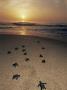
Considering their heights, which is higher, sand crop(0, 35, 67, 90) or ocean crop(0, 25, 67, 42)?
sand crop(0, 35, 67, 90)

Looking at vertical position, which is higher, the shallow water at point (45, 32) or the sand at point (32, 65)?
the sand at point (32, 65)

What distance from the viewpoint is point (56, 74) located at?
5969 mm

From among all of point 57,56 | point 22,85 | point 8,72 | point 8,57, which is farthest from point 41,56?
point 22,85

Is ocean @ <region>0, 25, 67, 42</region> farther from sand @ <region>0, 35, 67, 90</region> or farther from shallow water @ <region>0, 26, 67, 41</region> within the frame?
sand @ <region>0, 35, 67, 90</region>

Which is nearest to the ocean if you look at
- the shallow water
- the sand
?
the shallow water

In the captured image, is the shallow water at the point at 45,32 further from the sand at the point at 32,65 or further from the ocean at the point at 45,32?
the sand at the point at 32,65

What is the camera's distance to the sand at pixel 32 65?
17.6 ft

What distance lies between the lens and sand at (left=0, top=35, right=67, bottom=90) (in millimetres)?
5364

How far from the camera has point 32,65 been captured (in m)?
6.56

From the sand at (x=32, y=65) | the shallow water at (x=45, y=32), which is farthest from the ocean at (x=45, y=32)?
the sand at (x=32, y=65)

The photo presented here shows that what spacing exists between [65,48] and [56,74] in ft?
9.73

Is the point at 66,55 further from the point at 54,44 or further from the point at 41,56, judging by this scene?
the point at 54,44

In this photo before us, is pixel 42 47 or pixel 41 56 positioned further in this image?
pixel 42 47

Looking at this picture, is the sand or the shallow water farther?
the shallow water
